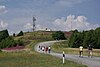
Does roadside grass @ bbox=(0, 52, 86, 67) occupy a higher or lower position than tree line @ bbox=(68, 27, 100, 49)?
lower

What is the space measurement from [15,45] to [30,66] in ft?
332

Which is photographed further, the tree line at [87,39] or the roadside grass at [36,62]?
the tree line at [87,39]

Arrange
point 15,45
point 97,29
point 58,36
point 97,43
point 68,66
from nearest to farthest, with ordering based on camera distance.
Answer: point 68,66
point 97,43
point 97,29
point 15,45
point 58,36

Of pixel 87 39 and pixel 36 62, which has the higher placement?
pixel 87 39

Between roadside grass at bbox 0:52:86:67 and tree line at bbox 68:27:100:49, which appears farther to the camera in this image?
tree line at bbox 68:27:100:49

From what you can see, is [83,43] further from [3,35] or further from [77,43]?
[3,35]

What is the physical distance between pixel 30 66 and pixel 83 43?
3117 inches

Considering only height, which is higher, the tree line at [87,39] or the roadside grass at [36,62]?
the tree line at [87,39]

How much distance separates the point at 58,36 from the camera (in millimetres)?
190625

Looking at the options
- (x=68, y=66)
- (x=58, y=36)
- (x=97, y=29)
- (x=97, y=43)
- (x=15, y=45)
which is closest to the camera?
(x=68, y=66)

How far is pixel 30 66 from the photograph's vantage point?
33.2m

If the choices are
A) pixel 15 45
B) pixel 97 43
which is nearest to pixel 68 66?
pixel 97 43

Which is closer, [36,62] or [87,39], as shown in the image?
[36,62]

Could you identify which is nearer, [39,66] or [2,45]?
[39,66]
